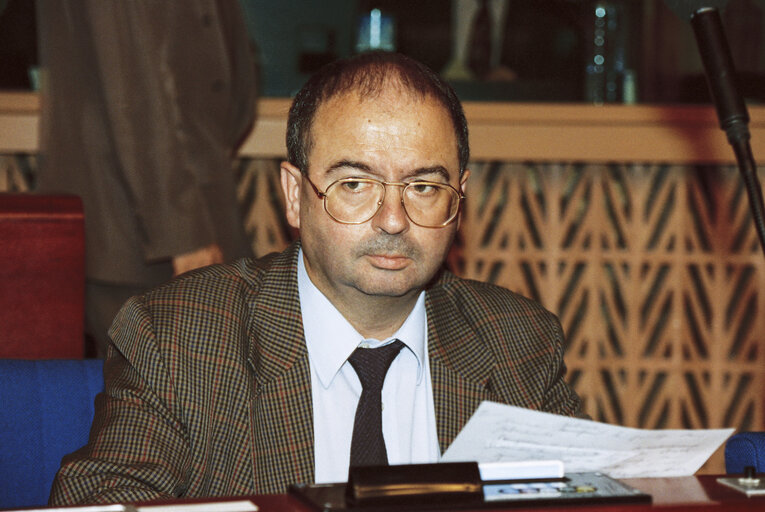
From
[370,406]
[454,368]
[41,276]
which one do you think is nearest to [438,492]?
[370,406]

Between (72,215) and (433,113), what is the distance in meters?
0.68

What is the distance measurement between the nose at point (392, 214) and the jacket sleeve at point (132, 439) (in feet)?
1.03

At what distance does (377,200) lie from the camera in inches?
50.3

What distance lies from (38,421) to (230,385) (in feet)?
0.88

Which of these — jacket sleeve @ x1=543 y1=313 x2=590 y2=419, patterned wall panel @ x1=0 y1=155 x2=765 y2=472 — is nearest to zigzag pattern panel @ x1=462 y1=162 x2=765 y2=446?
patterned wall panel @ x1=0 y1=155 x2=765 y2=472

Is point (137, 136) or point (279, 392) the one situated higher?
point (137, 136)

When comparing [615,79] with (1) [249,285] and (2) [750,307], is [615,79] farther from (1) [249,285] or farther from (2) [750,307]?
(1) [249,285]

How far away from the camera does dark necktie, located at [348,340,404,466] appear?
4.17ft

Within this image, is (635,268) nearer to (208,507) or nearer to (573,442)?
(573,442)

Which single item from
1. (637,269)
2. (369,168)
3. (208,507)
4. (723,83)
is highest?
(723,83)

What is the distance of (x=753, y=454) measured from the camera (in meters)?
1.29

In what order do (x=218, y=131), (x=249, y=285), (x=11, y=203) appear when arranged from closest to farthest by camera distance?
(x=249, y=285) → (x=11, y=203) → (x=218, y=131)

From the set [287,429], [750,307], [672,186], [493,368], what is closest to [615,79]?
[672,186]

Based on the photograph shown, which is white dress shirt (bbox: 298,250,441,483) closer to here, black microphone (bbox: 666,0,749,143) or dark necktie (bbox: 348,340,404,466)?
dark necktie (bbox: 348,340,404,466)
